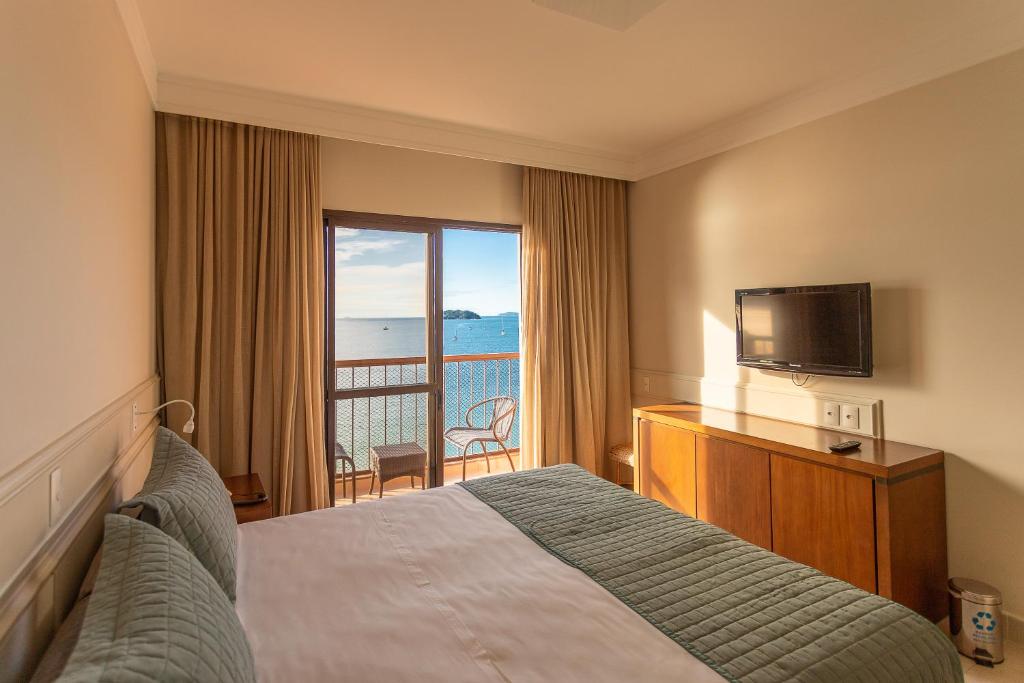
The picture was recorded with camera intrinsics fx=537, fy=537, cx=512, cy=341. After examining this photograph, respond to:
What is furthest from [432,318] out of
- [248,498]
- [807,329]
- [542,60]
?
[807,329]

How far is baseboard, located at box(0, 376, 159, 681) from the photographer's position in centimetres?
99

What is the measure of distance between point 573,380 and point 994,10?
3.05 meters

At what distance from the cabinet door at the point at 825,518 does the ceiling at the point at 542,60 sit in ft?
6.50

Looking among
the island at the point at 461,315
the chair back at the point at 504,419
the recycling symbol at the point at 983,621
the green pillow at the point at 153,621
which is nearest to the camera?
the green pillow at the point at 153,621

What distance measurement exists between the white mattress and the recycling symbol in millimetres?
1977

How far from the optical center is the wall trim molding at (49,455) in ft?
3.26

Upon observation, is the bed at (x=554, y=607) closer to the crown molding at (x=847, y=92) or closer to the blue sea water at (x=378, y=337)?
the blue sea water at (x=378, y=337)

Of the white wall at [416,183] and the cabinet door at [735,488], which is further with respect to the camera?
the white wall at [416,183]

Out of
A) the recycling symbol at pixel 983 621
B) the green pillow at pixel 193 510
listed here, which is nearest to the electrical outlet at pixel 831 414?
the recycling symbol at pixel 983 621

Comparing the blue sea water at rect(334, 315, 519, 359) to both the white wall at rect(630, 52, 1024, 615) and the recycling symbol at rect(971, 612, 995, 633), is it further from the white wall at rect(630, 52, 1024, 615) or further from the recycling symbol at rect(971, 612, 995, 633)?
the recycling symbol at rect(971, 612, 995, 633)

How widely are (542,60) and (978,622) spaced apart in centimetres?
323

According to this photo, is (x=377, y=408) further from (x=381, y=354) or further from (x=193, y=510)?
(x=193, y=510)

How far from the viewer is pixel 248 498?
106 inches

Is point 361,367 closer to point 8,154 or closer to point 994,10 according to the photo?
point 8,154
